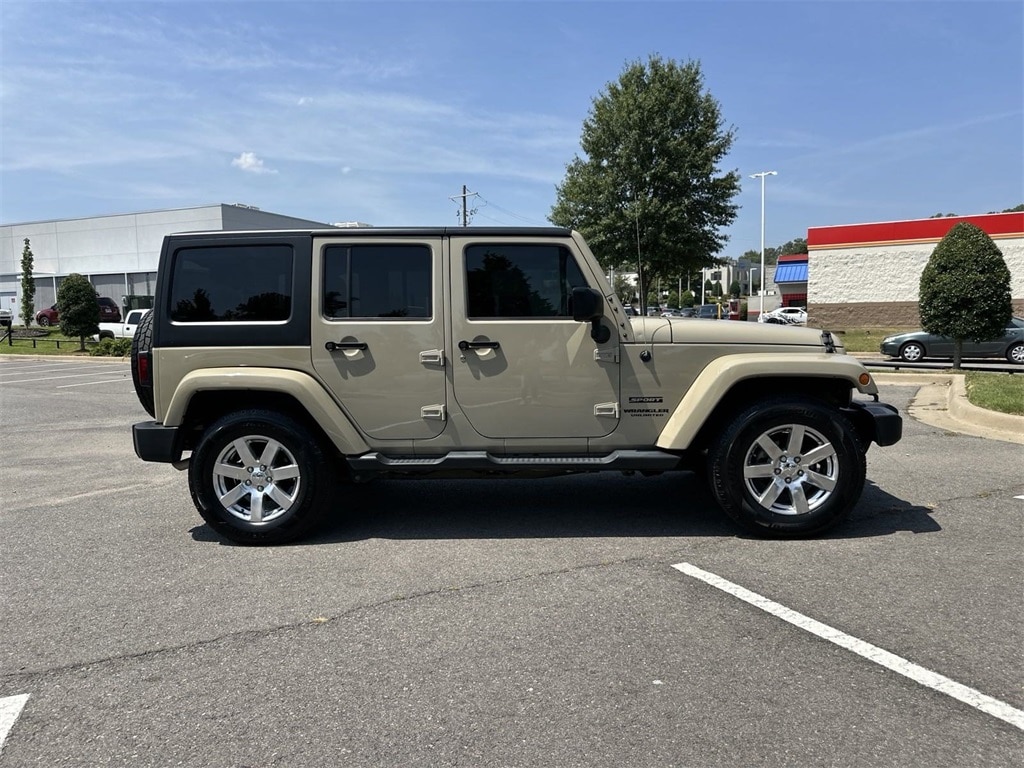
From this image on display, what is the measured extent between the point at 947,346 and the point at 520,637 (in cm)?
Result: 1828

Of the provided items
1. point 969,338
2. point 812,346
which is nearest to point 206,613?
point 812,346

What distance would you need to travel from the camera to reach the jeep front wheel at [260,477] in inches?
184

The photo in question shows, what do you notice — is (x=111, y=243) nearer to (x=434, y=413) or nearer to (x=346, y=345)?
(x=346, y=345)

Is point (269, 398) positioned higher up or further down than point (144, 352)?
further down

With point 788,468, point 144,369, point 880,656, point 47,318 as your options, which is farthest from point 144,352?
point 47,318

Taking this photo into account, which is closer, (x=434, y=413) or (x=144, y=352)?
(x=434, y=413)

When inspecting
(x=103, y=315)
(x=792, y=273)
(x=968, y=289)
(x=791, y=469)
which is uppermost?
(x=792, y=273)

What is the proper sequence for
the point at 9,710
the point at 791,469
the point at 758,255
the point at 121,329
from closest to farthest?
the point at 9,710
the point at 791,469
the point at 121,329
the point at 758,255

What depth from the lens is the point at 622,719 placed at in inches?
106

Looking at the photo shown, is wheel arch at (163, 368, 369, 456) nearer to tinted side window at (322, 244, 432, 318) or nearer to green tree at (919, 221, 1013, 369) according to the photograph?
tinted side window at (322, 244, 432, 318)

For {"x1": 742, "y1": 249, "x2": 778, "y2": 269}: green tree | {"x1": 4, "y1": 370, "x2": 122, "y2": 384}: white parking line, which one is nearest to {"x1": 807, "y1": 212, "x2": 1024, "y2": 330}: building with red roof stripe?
{"x1": 4, "y1": 370, "x2": 122, "y2": 384}: white parking line

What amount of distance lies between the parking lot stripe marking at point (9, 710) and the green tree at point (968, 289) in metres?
15.9

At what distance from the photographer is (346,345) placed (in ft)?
15.4

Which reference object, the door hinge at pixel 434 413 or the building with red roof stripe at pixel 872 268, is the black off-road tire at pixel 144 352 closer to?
the door hinge at pixel 434 413
